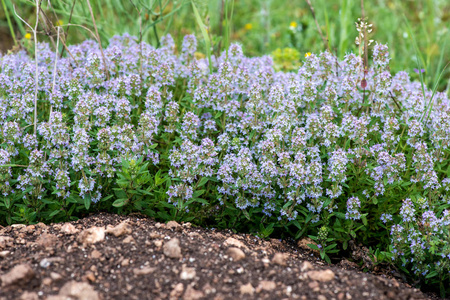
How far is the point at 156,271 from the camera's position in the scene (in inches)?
104

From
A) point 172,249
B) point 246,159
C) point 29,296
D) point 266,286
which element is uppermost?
point 246,159

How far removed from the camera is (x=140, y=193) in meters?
3.39

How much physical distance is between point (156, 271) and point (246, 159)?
3.66 feet

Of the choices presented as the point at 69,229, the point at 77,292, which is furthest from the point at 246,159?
the point at 77,292

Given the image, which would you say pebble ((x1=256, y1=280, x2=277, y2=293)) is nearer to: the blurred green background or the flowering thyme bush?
the flowering thyme bush

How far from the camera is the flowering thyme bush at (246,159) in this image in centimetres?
334

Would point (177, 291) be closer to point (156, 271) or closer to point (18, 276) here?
point (156, 271)

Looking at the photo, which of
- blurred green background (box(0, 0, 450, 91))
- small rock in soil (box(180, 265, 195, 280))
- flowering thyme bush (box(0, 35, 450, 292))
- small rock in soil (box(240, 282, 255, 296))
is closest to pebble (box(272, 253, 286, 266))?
small rock in soil (box(240, 282, 255, 296))

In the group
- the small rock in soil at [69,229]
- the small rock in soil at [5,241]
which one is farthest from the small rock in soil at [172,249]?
the small rock in soil at [5,241]

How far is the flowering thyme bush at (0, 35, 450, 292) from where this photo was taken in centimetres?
334

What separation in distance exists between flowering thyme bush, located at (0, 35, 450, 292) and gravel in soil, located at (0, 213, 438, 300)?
0.44m

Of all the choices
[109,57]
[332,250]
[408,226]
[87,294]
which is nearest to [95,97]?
[109,57]

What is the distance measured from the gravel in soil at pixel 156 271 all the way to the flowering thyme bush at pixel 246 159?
1.43ft

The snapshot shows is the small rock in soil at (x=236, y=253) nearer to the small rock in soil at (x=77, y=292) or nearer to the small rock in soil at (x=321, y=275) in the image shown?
the small rock in soil at (x=321, y=275)
